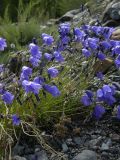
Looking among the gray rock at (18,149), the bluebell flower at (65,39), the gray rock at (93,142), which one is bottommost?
the gray rock at (93,142)

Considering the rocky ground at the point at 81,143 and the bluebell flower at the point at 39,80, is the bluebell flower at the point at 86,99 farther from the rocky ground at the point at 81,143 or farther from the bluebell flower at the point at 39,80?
the bluebell flower at the point at 39,80

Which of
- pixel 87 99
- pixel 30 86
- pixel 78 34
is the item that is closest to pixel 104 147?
pixel 87 99

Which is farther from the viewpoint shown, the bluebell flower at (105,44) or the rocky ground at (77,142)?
the bluebell flower at (105,44)

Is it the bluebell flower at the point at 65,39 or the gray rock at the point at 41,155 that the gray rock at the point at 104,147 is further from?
the bluebell flower at the point at 65,39

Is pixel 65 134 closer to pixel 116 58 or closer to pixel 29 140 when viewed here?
pixel 29 140

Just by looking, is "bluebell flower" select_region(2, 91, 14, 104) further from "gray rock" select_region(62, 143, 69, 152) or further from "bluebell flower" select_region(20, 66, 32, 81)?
"gray rock" select_region(62, 143, 69, 152)

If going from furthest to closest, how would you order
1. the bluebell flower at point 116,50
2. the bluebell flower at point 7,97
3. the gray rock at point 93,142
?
the bluebell flower at point 116,50
the gray rock at point 93,142
the bluebell flower at point 7,97

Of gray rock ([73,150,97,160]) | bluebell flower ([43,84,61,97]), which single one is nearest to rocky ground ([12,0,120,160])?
gray rock ([73,150,97,160])

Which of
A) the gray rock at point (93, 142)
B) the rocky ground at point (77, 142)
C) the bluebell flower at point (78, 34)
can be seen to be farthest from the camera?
the bluebell flower at point (78, 34)

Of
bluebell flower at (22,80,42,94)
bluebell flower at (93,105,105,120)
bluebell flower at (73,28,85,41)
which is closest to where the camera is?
bluebell flower at (22,80,42,94)

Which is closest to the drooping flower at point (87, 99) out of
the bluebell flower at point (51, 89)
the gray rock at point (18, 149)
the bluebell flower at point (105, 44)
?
the bluebell flower at point (51, 89)

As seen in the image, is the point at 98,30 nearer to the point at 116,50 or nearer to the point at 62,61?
the point at 116,50

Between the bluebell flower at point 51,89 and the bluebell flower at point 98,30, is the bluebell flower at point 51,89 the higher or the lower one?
the lower one
